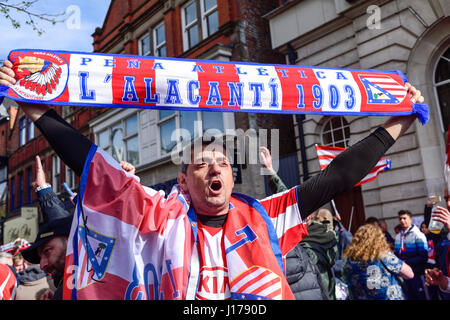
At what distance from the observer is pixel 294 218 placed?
212 centimetres

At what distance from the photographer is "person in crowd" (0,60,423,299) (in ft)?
5.95

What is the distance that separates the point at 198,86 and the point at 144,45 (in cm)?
1398

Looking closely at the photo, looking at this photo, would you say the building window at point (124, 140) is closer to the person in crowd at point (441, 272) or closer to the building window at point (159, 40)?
the building window at point (159, 40)

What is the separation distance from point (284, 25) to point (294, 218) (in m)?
10.1

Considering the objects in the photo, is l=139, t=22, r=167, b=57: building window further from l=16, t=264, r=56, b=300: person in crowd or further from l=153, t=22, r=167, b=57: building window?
l=16, t=264, r=56, b=300: person in crowd

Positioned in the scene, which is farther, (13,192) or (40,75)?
(13,192)

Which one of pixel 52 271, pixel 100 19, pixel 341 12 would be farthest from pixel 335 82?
pixel 341 12

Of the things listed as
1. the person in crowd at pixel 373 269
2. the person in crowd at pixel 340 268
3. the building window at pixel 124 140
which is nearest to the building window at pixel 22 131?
the building window at pixel 124 140

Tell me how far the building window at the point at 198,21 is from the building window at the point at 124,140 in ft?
12.1

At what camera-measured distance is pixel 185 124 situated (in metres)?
12.7

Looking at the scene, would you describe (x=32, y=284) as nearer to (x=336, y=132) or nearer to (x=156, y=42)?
(x=336, y=132)

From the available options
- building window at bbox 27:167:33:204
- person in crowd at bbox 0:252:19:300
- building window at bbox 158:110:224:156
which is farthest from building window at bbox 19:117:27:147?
person in crowd at bbox 0:252:19:300

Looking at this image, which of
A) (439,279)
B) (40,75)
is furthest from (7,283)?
(439,279)
